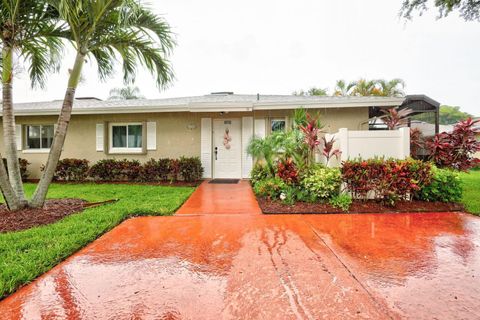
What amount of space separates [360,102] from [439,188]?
3902 mm

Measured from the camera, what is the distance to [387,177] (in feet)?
15.5

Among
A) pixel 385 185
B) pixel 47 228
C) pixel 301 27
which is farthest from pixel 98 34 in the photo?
pixel 301 27

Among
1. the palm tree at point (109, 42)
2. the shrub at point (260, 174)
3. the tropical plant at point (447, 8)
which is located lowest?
the shrub at point (260, 174)

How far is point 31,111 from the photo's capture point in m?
9.23

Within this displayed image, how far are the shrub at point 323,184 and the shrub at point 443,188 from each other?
5.66 feet

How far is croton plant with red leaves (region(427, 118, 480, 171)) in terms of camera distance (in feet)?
17.4

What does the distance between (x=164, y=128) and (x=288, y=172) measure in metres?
5.89

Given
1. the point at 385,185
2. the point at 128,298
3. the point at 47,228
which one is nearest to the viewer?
the point at 128,298

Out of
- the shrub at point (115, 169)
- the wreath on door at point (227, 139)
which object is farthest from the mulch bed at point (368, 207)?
the shrub at point (115, 169)

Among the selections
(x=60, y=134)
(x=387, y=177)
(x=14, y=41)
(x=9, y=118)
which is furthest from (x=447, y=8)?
(x=9, y=118)

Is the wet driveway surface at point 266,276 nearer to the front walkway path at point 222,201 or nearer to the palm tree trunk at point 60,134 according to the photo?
the front walkway path at point 222,201

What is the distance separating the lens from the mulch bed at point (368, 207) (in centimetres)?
472

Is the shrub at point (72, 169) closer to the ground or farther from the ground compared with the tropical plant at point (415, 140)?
closer to the ground

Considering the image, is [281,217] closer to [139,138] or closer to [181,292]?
[181,292]
